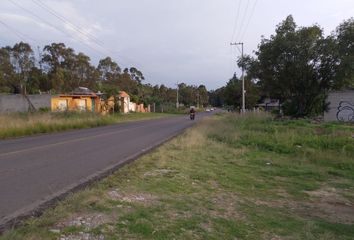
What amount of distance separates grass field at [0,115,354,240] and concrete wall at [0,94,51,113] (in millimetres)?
37504

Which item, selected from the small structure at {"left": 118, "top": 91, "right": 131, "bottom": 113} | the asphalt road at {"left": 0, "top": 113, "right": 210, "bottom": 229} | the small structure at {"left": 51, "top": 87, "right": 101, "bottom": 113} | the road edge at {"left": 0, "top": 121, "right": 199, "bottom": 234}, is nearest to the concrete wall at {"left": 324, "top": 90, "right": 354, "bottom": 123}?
the asphalt road at {"left": 0, "top": 113, "right": 210, "bottom": 229}

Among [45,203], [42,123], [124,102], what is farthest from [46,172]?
[124,102]

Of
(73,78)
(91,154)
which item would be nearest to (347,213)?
(91,154)

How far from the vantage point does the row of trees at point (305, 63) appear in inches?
1328

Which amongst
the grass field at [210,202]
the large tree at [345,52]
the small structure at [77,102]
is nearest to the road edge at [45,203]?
the grass field at [210,202]

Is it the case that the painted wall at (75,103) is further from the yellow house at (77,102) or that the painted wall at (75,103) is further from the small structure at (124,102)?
the small structure at (124,102)

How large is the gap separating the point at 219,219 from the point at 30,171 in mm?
6105

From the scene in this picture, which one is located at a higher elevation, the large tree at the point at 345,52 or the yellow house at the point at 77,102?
the large tree at the point at 345,52

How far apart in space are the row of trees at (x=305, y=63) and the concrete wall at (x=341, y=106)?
0.61 m

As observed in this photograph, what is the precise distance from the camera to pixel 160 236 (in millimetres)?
5555

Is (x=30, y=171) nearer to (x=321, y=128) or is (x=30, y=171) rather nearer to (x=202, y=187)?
(x=202, y=187)

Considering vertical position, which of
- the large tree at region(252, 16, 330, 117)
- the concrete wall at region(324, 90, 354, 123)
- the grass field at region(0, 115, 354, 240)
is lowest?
the grass field at region(0, 115, 354, 240)

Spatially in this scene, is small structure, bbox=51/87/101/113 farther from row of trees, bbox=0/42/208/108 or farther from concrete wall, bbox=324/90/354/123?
concrete wall, bbox=324/90/354/123

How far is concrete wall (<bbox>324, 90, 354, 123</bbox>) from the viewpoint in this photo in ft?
115
